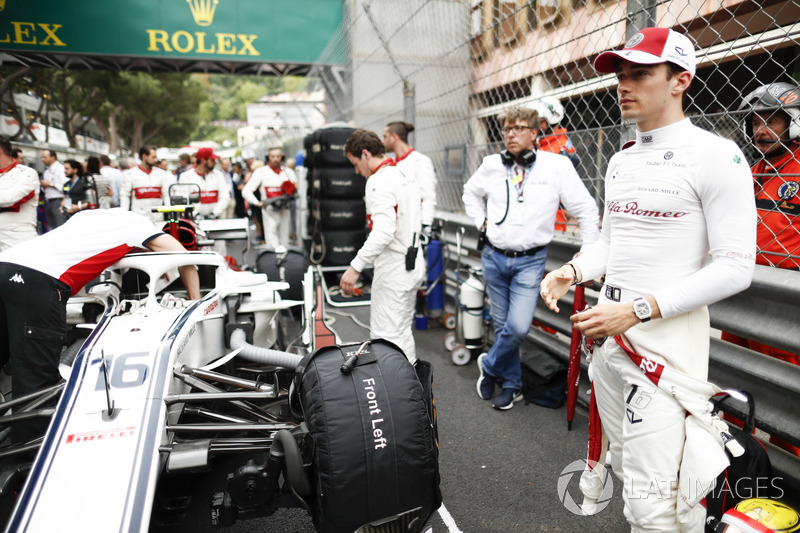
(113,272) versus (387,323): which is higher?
(113,272)

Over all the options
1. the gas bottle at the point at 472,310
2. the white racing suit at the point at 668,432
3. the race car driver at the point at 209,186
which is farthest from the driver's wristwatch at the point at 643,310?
the race car driver at the point at 209,186

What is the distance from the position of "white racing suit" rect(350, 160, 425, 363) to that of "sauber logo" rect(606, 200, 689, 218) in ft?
6.46

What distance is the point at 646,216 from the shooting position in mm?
1849

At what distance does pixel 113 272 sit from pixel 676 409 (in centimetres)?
335

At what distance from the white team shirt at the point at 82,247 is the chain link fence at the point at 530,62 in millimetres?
2943

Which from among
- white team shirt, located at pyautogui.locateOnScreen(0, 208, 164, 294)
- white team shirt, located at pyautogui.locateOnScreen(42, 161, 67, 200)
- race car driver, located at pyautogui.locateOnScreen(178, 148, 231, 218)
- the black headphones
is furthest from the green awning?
white team shirt, located at pyautogui.locateOnScreen(0, 208, 164, 294)

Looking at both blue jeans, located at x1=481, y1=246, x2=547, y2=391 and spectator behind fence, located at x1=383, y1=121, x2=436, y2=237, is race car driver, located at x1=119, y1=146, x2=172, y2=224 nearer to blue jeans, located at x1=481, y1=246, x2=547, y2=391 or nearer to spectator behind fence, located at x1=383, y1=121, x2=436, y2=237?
spectator behind fence, located at x1=383, y1=121, x2=436, y2=237

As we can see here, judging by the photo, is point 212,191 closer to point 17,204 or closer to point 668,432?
point 17,204

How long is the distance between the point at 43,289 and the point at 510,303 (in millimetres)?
2781

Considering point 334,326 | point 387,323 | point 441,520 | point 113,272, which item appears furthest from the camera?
point 334,326

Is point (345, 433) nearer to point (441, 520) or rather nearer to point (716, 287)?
point (441, 520)

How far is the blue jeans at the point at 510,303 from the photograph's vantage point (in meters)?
3.65

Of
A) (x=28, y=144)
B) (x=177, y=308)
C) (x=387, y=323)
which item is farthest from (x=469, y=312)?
(x=28, y=144)

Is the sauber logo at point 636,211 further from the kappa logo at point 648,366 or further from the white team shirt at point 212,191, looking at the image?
the white team shirt at point 212,191
